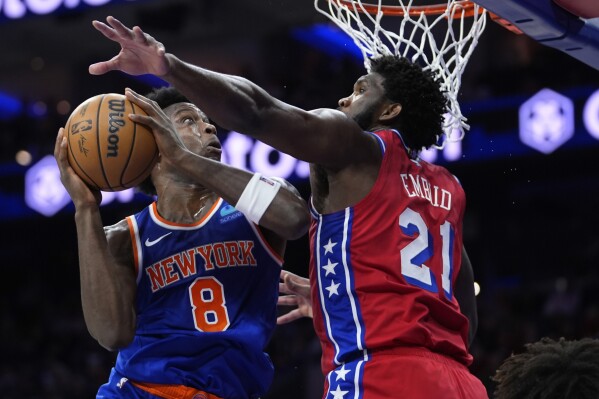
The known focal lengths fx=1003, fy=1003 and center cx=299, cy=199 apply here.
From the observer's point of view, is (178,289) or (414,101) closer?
(414,101)

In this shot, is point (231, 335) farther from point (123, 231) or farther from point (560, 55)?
point (560, 55)

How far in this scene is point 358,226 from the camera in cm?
312

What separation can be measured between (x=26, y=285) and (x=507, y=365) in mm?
10667

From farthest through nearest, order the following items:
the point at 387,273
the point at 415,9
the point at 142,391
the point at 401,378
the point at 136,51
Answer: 1. the point at 415,9
2. the point at 142,391
3. the point at 387,273
4. the point at 401,378
5. the point at 136,51

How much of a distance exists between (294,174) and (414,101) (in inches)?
234

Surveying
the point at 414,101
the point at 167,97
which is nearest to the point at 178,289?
the point at 167,97

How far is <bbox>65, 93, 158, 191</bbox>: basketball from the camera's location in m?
3.35

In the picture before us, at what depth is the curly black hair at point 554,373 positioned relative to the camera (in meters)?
3.10

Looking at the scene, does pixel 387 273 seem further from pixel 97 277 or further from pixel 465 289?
pixel 97 277

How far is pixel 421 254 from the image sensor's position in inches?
125

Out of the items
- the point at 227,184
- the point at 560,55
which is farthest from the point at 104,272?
the point at 560,55

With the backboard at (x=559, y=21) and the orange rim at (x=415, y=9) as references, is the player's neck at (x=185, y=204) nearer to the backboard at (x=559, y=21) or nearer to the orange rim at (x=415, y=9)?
the orange rim at (x=415, y=9)

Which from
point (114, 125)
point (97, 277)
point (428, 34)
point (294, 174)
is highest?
point (428, 34)

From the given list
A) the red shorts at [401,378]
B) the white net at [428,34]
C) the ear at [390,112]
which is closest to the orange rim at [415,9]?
the white net at [428,34]
